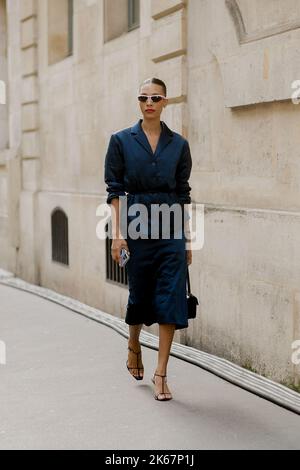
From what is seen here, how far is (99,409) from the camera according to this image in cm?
493

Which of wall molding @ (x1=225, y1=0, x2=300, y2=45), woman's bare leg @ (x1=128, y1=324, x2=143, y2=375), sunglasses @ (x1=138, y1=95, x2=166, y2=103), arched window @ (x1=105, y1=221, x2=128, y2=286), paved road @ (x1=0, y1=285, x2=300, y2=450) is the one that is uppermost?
wall molding @ (x1=225, y1=0, x2=300, y2=45)

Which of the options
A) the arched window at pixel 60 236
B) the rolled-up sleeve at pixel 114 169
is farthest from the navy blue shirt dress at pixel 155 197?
the arched window at pixel 60 236

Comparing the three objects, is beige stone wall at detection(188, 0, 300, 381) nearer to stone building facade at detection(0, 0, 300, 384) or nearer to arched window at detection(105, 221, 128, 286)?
stone building facade at detection(0, 0, 300, 384)

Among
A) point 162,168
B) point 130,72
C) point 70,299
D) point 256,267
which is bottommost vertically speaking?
point 70,299

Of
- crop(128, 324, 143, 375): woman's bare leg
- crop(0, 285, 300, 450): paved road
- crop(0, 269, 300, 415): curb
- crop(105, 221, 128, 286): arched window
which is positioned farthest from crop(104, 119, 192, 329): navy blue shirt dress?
crop(105, 221, 128, 286): arched window

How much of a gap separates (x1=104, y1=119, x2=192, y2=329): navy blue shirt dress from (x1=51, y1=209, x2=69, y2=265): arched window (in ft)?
16.8

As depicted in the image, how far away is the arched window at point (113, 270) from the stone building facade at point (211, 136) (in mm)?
111

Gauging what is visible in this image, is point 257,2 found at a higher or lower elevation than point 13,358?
higher

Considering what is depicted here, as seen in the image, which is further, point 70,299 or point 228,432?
point 70,299

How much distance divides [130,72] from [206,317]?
10.0 ft

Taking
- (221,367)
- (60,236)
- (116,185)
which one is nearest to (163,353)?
(221,367)

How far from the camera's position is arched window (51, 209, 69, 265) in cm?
1038
